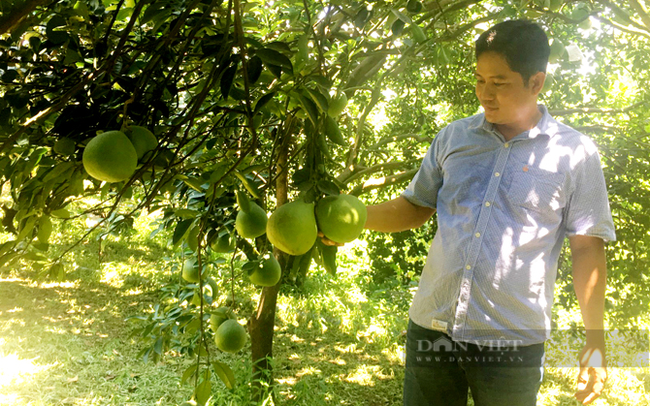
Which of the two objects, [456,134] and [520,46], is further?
[456,134]

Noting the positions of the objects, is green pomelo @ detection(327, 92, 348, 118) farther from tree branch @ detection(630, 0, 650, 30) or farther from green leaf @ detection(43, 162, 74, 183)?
tree branch @ detection(630, 0, 650, 30)

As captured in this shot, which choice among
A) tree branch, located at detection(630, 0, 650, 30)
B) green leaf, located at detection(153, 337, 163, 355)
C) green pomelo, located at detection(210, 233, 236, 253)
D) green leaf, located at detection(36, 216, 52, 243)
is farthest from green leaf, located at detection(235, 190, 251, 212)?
tree branch, located at detection(630, 0, 650, 30)

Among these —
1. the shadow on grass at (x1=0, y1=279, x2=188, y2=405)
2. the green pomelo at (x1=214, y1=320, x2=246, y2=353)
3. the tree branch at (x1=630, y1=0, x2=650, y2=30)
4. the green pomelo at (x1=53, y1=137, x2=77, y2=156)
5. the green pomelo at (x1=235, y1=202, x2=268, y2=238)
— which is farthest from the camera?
the shadow on grass at (x1=0, y1=279, x2=188, y2=405)

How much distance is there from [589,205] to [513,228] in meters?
0.21

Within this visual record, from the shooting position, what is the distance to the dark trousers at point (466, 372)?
1296 mm

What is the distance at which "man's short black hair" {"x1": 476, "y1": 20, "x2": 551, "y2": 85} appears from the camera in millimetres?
1328

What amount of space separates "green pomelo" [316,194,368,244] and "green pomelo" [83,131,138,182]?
320mm

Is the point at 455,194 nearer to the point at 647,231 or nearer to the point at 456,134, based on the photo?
the point at 456,134

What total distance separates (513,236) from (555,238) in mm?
141

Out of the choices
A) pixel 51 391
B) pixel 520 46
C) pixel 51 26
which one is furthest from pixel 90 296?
pixel 520 46

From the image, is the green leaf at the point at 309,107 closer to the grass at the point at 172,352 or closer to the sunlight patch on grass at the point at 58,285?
the grass at the point at 172,352

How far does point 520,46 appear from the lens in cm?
133

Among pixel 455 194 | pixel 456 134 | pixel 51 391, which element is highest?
pixel 456 134

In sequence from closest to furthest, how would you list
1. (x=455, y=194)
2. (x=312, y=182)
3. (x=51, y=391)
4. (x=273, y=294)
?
(x=312, y=182)
(x=455, y=194)
(x=273, y=294)
(x=51, y=391)
